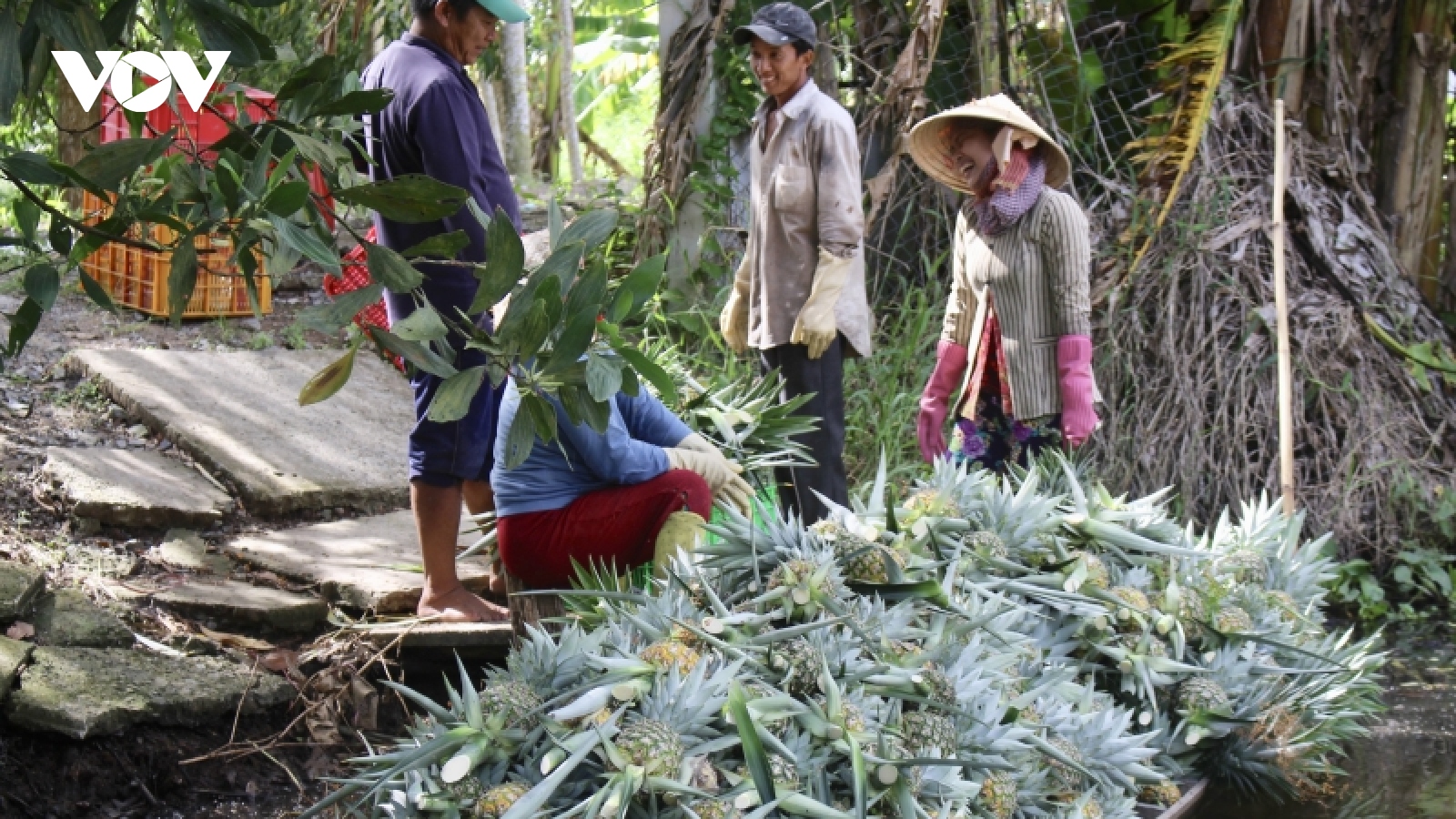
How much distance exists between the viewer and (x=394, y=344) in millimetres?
1997

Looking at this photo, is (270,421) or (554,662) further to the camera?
(270,421)

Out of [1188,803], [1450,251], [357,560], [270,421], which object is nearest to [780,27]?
[357,560]

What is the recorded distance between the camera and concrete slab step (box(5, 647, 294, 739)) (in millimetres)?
3455

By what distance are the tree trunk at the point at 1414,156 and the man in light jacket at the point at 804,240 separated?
3614 mm

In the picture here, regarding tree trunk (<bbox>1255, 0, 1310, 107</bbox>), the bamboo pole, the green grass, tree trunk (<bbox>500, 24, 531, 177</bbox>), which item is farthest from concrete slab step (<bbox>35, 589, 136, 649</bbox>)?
tree trunk (<bbox>500, 24, 531, 177</bbox>)

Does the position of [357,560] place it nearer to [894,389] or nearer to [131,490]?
[131,490]

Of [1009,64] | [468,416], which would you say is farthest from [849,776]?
[1009,64]

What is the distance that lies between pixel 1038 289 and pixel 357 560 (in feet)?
7.75

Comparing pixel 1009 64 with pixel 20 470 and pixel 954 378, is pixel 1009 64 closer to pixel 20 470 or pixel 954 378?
pixel 954 378

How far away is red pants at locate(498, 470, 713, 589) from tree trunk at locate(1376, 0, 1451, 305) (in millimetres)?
5046

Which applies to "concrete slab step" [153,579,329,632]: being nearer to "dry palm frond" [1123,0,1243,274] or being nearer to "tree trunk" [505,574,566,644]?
"tree trunk" [505,574,566,644]

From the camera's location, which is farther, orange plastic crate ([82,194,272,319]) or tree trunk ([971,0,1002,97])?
tree trunk ([971,0,1002,97])

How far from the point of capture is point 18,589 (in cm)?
392

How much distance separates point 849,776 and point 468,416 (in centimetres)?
189
